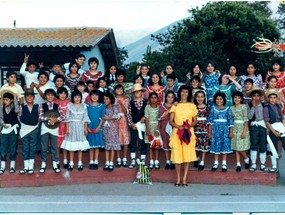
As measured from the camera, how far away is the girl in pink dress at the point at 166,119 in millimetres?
8086

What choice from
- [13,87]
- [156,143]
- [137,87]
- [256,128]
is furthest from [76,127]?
[256,128]

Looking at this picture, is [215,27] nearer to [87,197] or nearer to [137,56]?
[137,56]

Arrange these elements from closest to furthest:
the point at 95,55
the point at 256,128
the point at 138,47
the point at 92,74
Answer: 1. the point at 256,128
2. the point at 92,74
3. the point at 95,55
4. the point at 138,47

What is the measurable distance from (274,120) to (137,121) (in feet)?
7.40

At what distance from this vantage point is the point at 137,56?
26.0 m

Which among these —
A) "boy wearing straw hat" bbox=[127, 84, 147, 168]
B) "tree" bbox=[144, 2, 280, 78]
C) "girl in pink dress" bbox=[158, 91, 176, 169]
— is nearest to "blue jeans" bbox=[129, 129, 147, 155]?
"boy wearing straw hat" bbox=[127, 84, 147, 168]

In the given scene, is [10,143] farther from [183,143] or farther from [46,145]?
[183,143]

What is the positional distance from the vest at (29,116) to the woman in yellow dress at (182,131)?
2161 mm

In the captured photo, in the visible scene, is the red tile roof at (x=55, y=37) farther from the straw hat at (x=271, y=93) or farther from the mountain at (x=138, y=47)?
the mountain at (x=138, y=47)

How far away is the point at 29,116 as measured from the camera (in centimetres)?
783

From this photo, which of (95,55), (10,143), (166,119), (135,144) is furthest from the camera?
(95,55)

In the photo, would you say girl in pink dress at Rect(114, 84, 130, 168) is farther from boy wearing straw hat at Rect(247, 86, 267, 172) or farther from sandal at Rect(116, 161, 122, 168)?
boy wearing straw hat at Rect(247, 86, 267, 172)

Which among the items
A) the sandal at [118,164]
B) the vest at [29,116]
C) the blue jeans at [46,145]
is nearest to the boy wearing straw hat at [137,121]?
the sandal at [118,164]

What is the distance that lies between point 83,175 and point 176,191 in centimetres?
157
